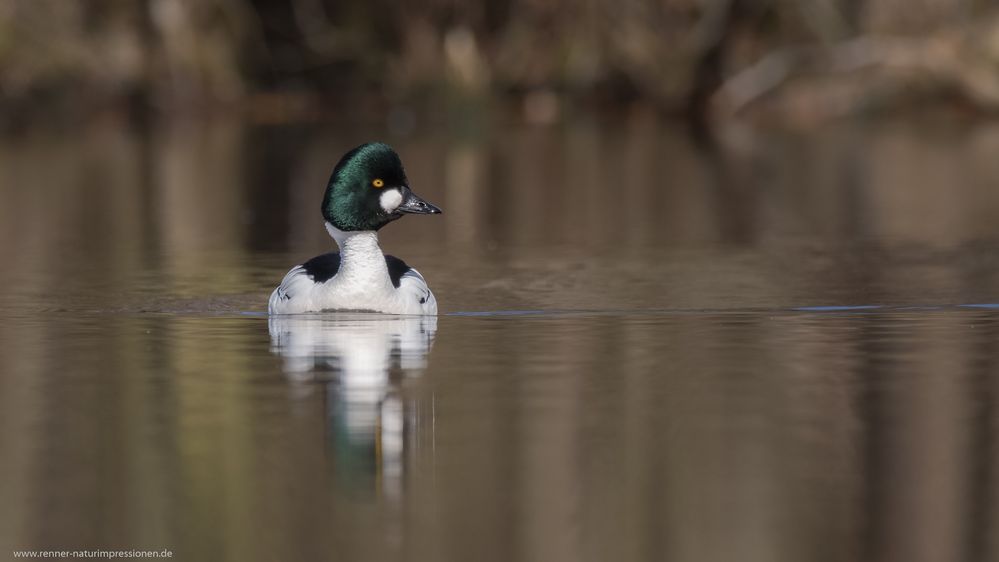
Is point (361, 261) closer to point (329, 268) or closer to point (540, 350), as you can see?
point (329, 268)

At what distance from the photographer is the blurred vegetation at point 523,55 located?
34.8 meters

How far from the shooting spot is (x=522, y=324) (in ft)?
38.8

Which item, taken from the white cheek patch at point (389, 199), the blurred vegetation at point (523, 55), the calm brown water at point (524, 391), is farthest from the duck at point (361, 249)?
the blurred vegetation at point (523, 55)

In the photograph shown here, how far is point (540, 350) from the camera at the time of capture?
10.7 m

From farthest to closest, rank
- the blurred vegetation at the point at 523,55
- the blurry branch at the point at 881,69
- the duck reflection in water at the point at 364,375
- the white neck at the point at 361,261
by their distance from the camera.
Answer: the blurred vegetation at the point at 523,55 < the blurry branch at the point at 881,69 < the white neck at the point at 361,261 < the duck reflection in water at the point at 364,375

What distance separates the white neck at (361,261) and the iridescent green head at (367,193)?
11 cm

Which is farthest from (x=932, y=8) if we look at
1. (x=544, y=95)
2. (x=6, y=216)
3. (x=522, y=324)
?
(x=522, y=324)

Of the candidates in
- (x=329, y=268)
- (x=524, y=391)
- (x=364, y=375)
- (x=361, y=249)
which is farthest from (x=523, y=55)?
(x=524, y=391)

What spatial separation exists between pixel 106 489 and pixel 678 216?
42.3ft

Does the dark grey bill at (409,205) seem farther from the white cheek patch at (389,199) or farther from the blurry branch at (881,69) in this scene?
the blurry branch at (881,69)

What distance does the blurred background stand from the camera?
689 cm

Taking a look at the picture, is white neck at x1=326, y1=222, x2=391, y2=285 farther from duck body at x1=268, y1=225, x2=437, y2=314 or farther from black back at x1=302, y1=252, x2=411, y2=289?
black back at x1=302, y1=252, x2=411, y2=289

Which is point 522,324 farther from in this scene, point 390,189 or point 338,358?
point 338,358

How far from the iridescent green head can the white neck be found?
0.11m
